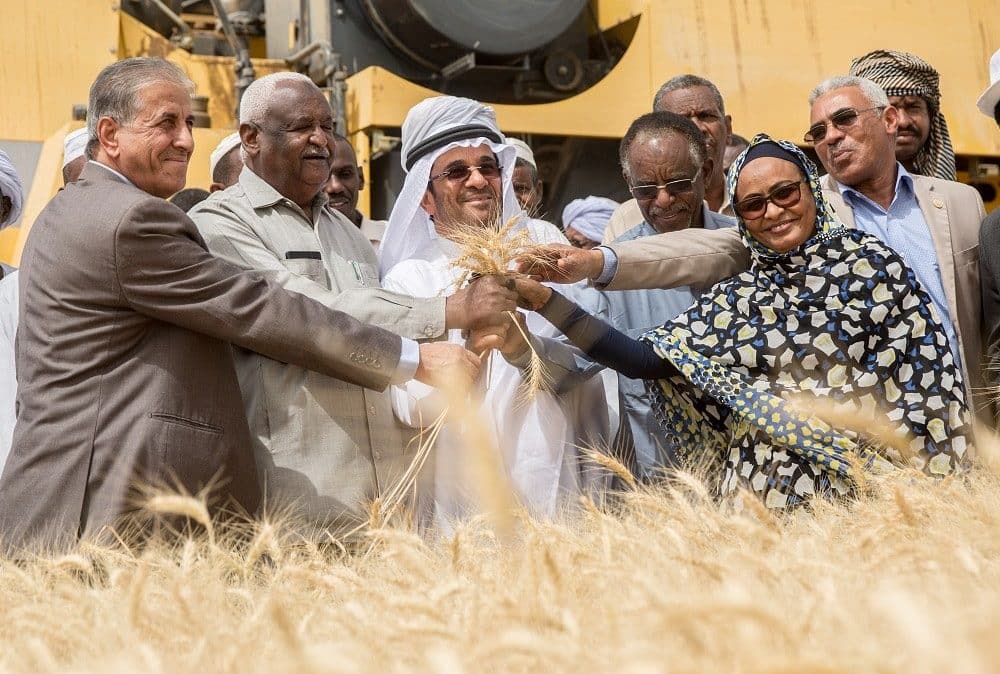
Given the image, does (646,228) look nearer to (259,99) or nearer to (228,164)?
(259,99)

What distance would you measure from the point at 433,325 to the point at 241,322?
0.56 m

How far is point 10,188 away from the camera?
462 centimetres

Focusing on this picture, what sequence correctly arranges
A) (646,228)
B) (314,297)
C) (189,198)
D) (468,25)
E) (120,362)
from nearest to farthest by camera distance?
(120,362) → (314,297) → (646,228) → (189,198) → (468,25)

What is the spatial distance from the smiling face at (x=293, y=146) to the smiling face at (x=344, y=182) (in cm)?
117

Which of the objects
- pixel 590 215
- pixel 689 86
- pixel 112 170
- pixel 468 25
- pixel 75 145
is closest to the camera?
pixel 112 170

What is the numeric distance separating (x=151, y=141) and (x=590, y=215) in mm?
3117

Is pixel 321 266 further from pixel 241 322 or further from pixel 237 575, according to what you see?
pixel 237 575

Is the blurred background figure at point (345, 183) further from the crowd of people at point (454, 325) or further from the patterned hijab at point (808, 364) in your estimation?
the patterned hijab at point (808, 364)

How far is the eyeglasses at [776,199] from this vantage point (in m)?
3.34

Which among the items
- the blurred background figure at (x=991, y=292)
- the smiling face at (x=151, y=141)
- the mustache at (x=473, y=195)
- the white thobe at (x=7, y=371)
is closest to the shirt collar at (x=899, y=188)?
the blurred background figure at (x=991, y=292)

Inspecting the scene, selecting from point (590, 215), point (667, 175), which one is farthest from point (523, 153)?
point (667, 175)

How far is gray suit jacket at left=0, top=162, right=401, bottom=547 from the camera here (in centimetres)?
289

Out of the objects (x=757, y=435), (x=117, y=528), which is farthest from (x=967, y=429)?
(x=117, y=528)

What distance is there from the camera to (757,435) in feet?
10.7
